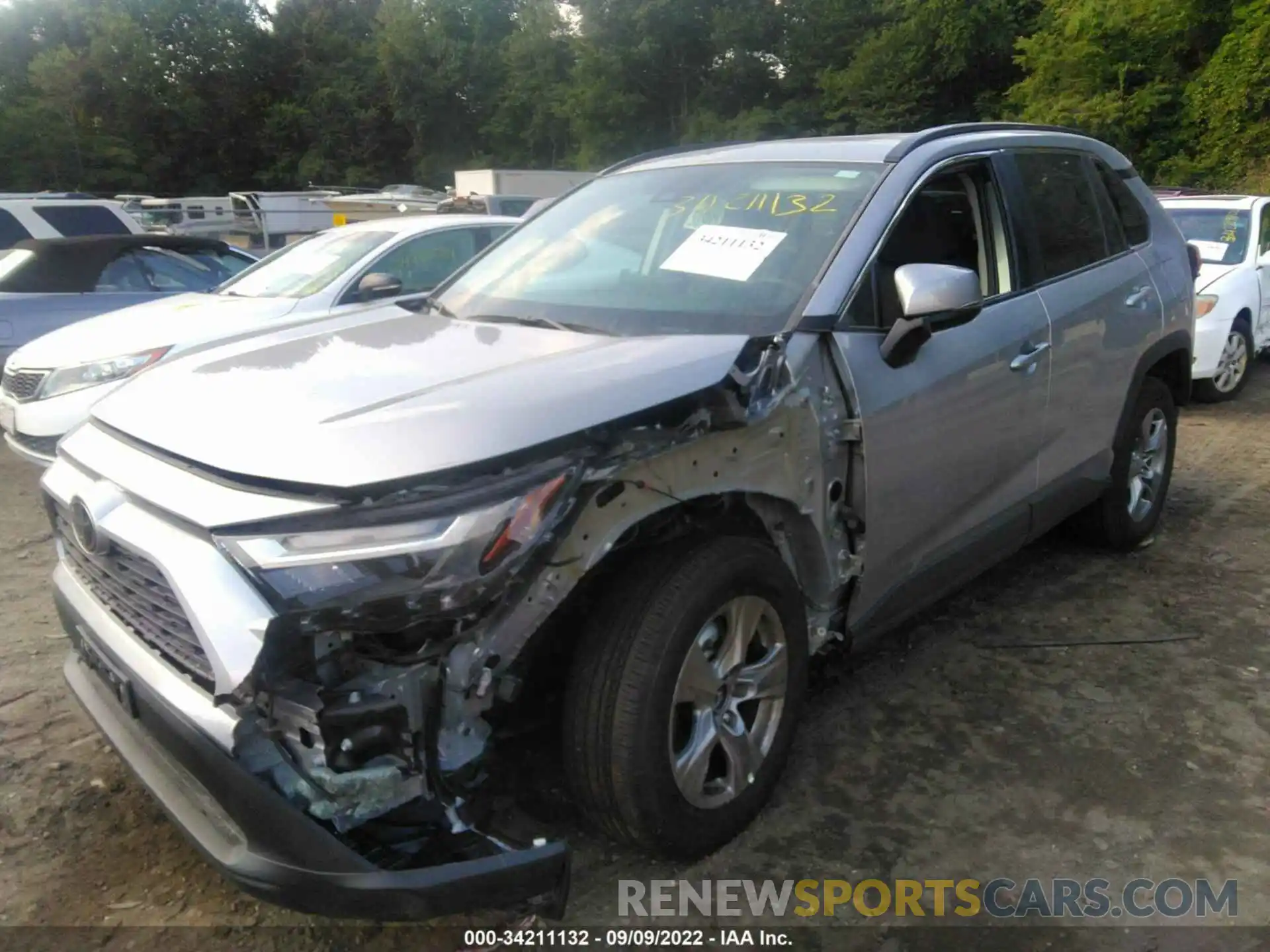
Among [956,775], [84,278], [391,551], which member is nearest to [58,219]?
[84,278]

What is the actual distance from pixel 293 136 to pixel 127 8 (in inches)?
384

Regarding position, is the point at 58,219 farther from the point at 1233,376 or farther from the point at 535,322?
the point at 1233,376

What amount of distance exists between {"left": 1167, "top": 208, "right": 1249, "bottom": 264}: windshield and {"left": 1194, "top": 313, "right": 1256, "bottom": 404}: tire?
2.05ft

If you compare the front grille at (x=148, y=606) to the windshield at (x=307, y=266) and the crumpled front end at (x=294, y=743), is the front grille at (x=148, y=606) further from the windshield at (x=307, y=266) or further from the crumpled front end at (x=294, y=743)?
the windshield at (x=307, y=266)

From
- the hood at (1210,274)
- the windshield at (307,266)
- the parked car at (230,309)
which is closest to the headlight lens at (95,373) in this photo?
the parked car at (230,309)

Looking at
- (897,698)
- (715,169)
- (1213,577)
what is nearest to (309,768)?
(897,698)

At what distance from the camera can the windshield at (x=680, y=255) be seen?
9.33 ft

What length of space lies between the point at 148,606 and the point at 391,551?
2.17ft

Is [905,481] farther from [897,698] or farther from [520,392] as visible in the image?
[520,392]

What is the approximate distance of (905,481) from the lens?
9.58 ft

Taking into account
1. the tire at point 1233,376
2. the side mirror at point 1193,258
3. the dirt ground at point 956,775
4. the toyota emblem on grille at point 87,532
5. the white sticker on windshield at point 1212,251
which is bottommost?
the tire at point 1233,376

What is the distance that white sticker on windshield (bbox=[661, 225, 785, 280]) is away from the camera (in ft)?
9.64

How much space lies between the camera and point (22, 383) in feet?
19.0

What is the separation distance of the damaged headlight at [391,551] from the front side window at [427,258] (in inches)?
189
